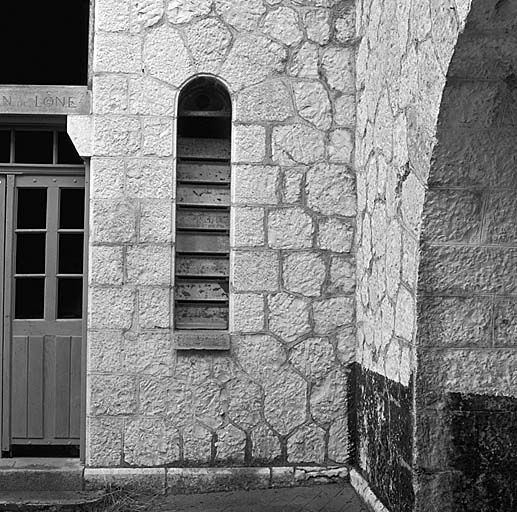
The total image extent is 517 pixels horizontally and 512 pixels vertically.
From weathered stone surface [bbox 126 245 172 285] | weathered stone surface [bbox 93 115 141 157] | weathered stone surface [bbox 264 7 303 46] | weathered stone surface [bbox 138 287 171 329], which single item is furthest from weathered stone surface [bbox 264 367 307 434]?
weathered stone surface [bbox 264 7 303 46]

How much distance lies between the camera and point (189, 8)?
4.98 m

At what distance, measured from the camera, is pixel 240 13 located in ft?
16.4

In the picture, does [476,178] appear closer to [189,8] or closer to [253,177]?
[253,177]

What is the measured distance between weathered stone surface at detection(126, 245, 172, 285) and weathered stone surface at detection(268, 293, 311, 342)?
24.8 inches

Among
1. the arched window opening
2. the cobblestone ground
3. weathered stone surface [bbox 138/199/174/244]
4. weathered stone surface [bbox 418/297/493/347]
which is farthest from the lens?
the arched window opening

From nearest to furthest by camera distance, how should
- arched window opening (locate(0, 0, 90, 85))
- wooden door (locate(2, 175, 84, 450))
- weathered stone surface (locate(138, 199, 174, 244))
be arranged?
weathered stone surface (locate(138, 199, 174, 244)) < wooden door (locate(2, 175, 84, 450)) < arched window opening (locate(0, 0, 90, 85))

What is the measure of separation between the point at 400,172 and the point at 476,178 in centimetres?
43

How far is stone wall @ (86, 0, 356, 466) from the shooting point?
16.0ft

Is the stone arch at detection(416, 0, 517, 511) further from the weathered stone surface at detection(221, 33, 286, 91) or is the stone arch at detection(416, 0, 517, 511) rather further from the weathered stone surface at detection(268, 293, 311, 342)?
the weathered stone surface at detection(221, 33, 286, 91)

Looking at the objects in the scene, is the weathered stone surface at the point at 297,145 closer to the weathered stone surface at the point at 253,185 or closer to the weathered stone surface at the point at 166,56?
the weathered stone surface at the point at 253,185

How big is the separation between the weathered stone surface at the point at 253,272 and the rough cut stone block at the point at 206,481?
3.46 ft

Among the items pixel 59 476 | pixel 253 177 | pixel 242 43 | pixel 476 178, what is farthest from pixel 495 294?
pixel 59 476

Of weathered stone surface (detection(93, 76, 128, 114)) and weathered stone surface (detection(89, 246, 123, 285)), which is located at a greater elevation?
weathered stone surface (detection(93, 76, 128, 114))

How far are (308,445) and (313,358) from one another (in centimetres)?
50
